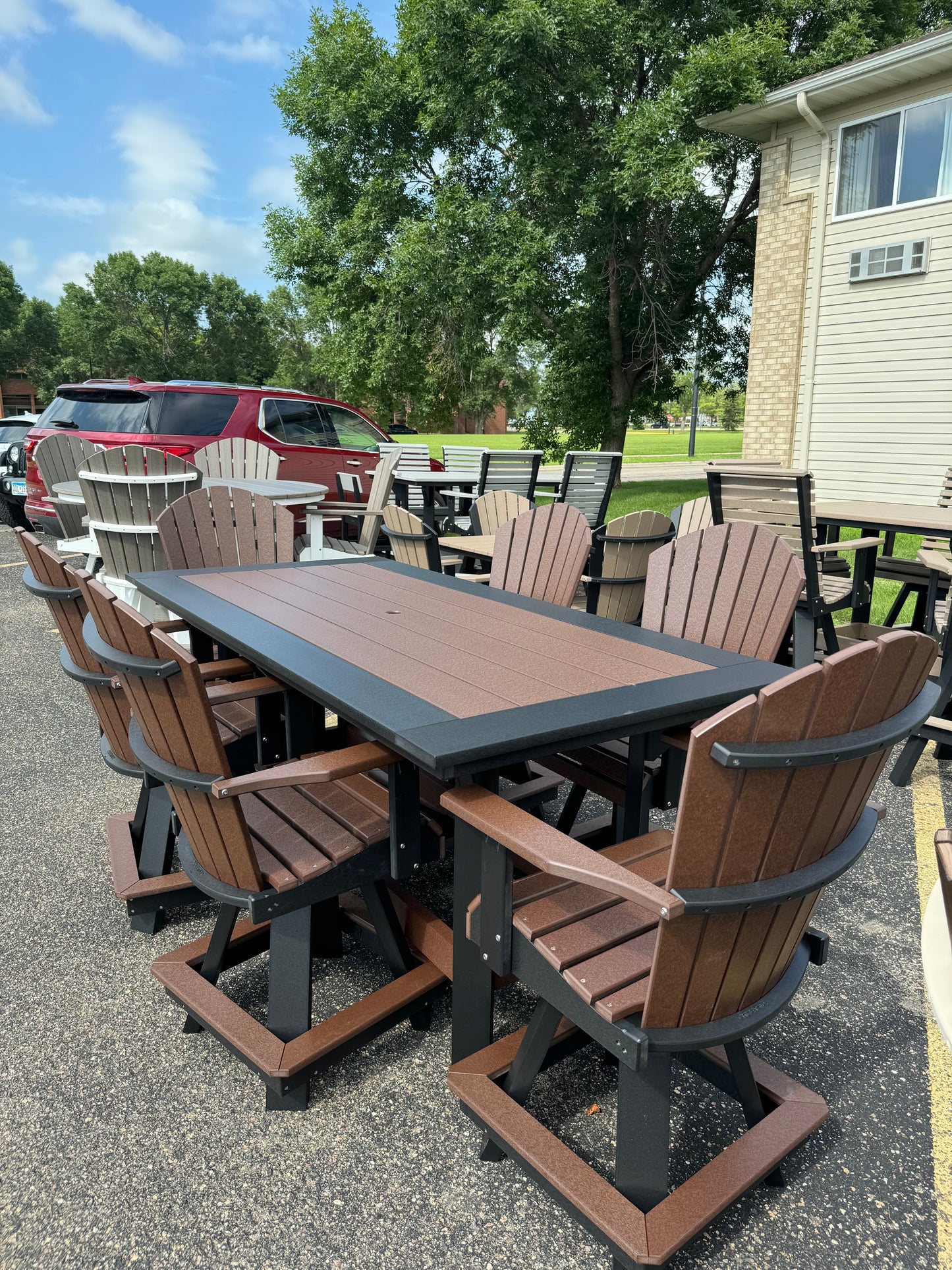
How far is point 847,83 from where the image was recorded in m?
10.9

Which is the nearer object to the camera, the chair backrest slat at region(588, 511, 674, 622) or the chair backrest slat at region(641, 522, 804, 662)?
the chair backrest slat at region(641, 522, 804, 662)

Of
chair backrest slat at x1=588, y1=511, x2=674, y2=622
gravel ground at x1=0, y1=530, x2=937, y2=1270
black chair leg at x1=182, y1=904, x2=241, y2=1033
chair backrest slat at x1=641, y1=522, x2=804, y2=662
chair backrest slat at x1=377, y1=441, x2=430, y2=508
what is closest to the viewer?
gravel ground at x1=0, y1=530, x2=937, y2=1270

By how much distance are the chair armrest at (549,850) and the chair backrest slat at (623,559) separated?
323cm

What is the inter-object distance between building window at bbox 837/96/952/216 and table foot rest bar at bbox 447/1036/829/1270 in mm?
12178

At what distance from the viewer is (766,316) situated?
12.8 m

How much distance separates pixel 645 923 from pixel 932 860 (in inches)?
81.2

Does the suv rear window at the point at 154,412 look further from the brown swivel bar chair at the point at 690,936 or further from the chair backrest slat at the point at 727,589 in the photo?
the brown swivel bar chair at the point at 690,936

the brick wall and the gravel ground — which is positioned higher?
the brick wall

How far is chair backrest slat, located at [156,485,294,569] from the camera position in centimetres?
396

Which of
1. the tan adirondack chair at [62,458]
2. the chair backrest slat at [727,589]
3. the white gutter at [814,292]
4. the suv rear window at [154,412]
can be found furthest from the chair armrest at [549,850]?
the white gutter at [814,292]

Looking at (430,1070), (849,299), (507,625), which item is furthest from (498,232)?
(430,1070)

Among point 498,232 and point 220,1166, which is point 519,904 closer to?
point 220,1166

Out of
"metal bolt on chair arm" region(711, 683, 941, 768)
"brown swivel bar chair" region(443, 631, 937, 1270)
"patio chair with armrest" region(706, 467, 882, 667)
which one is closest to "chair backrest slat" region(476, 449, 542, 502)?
"patio chair with armrest" region(706, 467, 882, 667)

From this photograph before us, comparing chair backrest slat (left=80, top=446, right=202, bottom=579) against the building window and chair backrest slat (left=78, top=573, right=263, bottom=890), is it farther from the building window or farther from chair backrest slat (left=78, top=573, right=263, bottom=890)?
the building window
